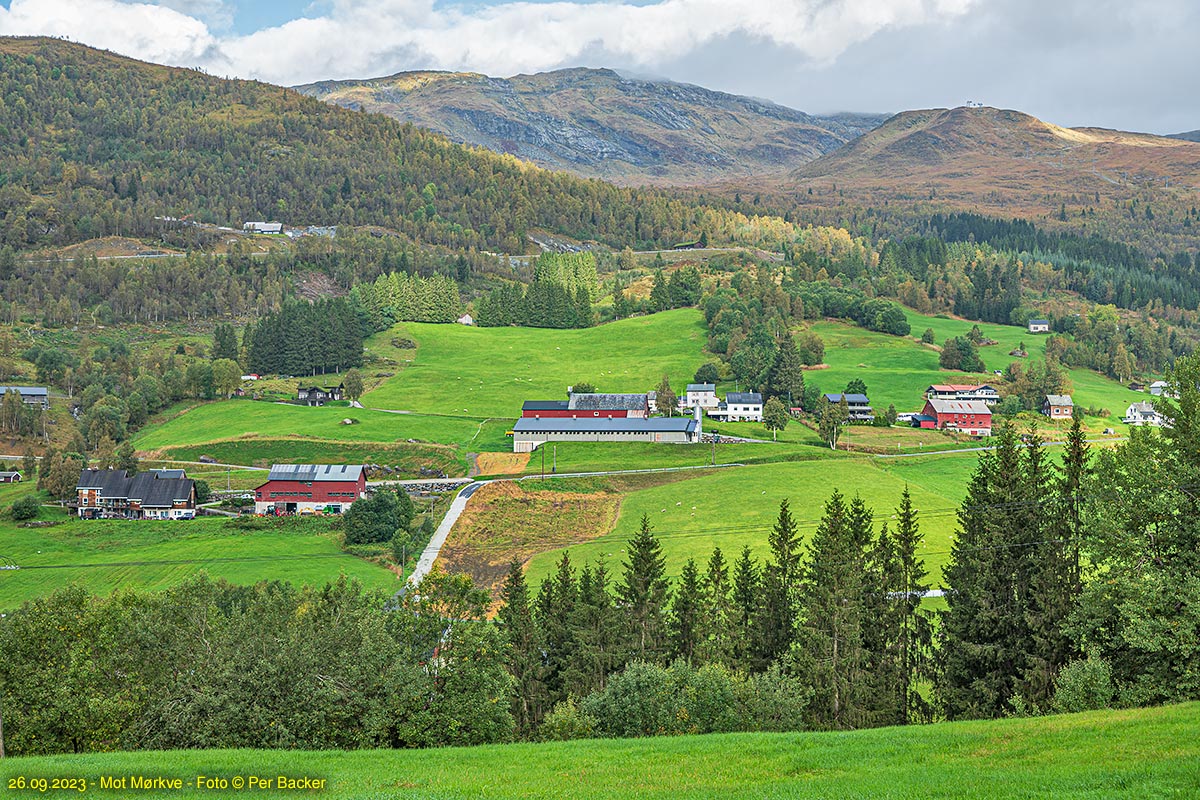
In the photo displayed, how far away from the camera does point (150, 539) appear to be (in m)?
80.8

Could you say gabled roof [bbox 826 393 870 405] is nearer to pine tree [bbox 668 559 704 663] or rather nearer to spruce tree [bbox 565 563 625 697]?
pine tree [bbox 668 559 704 663]

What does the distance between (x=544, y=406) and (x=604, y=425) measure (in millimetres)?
10200

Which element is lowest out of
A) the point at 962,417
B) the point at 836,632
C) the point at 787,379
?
the point at 962,417

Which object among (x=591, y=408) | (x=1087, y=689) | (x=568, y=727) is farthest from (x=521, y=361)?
(x=1087, y=689)

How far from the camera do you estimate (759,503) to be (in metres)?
83.1

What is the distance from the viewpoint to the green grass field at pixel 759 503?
2830 inches

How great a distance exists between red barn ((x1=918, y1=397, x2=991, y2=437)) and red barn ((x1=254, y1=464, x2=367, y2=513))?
69600 millimetres

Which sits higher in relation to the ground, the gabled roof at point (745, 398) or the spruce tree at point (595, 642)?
the gabled roof at point (745, 398)

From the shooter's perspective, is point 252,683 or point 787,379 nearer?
point 252,683

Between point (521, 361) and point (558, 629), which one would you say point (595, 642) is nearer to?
point (558, 629)

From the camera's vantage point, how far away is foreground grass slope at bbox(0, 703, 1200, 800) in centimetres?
1894

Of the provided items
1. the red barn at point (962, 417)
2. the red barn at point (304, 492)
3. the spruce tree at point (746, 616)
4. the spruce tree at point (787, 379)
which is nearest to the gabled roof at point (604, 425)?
the spruce tree at point (787, 379)

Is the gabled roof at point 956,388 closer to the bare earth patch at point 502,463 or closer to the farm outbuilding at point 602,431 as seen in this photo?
the farm outbuilding at point 602,431

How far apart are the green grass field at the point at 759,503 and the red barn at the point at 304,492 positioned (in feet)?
57.6
